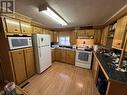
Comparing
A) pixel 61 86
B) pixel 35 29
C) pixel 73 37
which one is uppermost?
pixel 35 29

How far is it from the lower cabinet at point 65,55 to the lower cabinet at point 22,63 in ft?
6.64

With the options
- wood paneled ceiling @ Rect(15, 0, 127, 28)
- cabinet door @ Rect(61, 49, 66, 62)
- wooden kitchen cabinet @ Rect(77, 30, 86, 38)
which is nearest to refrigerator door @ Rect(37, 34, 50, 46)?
wood paneled ceiling @ Rect(15, 0, 127, 28)

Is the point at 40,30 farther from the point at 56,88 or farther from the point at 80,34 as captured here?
the point at 56,88

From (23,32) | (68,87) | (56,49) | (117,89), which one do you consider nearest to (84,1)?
(117,89)

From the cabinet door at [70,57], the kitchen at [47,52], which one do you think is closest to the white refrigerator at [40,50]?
the kitchen at [47,52]

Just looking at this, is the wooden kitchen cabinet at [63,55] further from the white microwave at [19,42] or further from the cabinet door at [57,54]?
the white microwave at [19,42]

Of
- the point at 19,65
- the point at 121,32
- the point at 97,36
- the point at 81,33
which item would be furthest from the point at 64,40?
the point at 121,32

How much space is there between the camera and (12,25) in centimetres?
194

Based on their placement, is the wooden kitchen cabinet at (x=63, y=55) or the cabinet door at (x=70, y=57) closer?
the cabinet door at (x=70, y=57)

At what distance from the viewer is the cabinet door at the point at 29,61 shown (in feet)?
8.17

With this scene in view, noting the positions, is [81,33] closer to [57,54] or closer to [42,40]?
[57,54]

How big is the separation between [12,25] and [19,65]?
124cm

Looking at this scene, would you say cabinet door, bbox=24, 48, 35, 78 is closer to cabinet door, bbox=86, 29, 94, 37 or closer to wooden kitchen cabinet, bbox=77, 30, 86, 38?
wooden kitchen cabinet, bbox=77, 30, 86, 38

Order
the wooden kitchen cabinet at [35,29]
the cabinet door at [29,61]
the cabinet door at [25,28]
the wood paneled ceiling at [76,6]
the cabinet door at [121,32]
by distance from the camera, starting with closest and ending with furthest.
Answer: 1. the wood paneled ceiling at [76,6]
2. the cabinet door at [121,32]
3. the cabinet door at [25,28]
4. the cabinet door at [29,61]
5. the wooden kitchen cabinet at [35,29]
